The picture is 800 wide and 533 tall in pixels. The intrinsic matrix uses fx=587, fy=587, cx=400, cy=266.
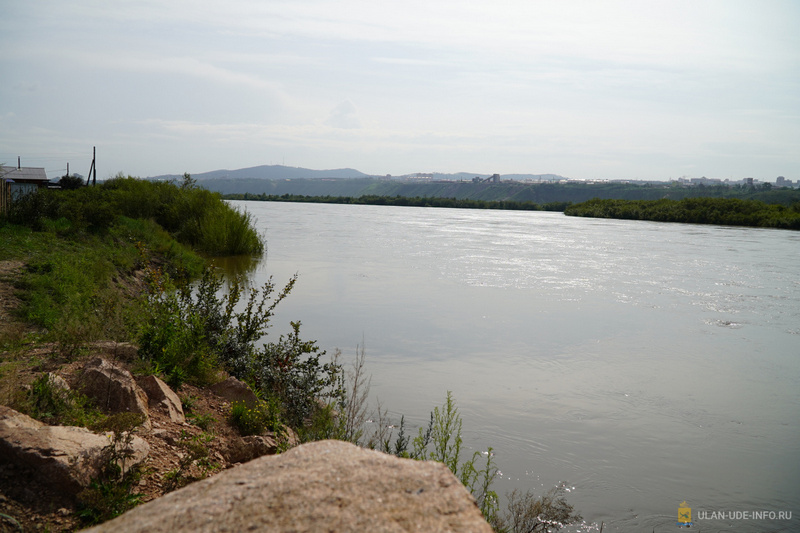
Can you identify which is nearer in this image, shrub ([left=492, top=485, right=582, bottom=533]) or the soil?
the soil

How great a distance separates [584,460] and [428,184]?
390 ft

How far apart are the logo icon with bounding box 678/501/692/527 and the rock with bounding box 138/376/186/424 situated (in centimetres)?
368

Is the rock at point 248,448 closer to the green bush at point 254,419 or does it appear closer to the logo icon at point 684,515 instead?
the green bush at point 254,419

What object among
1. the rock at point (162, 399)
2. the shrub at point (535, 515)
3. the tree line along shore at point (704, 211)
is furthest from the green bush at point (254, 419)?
the tree line along shore at point (704, 211)

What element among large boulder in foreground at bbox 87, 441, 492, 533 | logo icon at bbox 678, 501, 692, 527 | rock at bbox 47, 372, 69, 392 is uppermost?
large boulder in foreground at bbox 87, 441, 492, 533

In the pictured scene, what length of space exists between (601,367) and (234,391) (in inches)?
196

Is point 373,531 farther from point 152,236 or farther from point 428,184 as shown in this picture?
point 428,184

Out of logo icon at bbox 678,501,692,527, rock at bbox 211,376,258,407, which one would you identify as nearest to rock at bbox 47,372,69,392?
rock at bbox 211,376,258,407

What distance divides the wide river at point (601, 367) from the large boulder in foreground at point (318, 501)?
2897 mm

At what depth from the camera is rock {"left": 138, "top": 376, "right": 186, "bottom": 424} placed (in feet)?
13.4

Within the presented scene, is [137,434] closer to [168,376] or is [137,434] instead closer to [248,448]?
[248,448]

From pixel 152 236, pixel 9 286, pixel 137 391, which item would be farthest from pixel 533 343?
pixel 152 236

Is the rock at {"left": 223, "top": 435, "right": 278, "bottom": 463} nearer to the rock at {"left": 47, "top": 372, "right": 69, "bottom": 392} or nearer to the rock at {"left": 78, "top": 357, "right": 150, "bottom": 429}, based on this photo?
the rock at {"left": 78, "top": 357, "right": 150, "bottom": 429}

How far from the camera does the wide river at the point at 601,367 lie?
4863 mm
